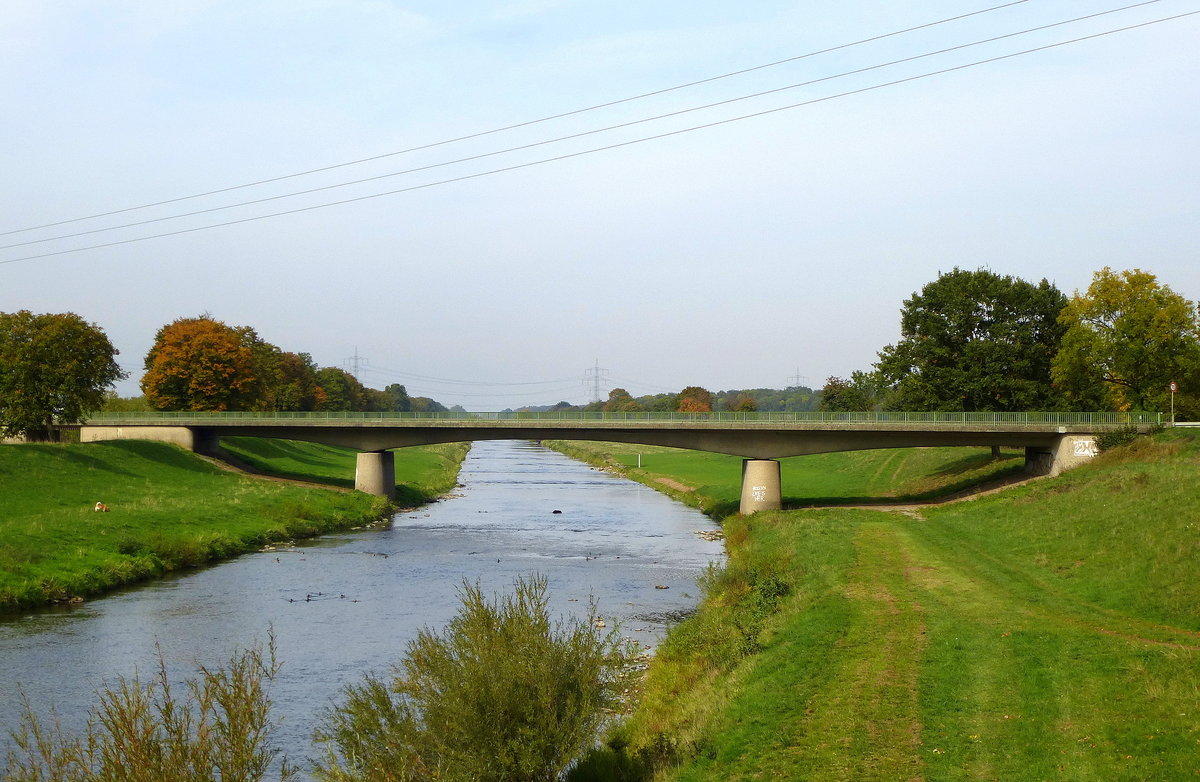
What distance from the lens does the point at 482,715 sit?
17.8 meters

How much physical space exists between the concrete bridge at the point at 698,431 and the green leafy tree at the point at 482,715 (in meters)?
53.0

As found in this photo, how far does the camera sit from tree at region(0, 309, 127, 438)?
73312mm

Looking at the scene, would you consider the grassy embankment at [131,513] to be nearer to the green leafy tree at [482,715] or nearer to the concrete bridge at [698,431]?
the concrete bridge at [698,431]

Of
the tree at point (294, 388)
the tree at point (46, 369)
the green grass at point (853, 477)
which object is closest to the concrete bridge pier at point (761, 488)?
the green grass at point (853, 477)

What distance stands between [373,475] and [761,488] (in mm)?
34215

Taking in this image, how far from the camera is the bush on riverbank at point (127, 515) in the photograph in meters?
41.7

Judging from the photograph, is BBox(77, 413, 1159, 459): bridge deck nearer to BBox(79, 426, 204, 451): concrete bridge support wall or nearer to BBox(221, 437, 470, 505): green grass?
BBox(79, 426, 204, 451): concrete bridge support wall

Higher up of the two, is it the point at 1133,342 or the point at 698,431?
the point at 1133,342

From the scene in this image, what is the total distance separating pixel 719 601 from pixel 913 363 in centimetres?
4780

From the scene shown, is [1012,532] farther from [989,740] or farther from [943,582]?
[989,740]

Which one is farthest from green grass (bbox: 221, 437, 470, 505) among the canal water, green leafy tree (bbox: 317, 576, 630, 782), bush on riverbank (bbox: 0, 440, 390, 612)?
green leafy tree (bbox: 317, 576, 630, 782)

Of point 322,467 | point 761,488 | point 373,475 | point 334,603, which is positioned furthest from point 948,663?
point 322,467

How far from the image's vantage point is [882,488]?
8406cm

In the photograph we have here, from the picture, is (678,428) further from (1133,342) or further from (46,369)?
(46,369)
